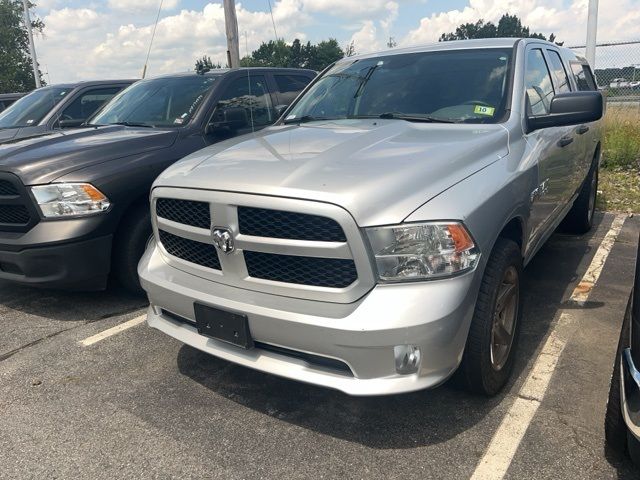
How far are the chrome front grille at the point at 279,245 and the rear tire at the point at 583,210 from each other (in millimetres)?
Answer: 3973

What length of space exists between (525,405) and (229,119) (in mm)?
3315

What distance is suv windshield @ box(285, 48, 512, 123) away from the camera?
331 cm

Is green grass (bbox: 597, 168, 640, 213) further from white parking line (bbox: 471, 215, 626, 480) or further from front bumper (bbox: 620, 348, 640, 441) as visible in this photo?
front bumper (bbox: 620, 348, 640, 441)

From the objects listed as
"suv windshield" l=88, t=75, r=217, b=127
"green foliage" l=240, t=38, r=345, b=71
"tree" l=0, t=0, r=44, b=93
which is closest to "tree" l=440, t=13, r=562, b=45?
"green foliage" l=240, t=38, r=345, b=71

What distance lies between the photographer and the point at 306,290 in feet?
7.67

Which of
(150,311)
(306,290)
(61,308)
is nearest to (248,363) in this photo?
(306,290)

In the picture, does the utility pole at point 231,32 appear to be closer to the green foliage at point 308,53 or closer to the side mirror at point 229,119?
the side mirror at point 229,119

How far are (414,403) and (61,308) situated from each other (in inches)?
117

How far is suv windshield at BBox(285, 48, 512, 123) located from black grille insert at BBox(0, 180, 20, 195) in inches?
80.1

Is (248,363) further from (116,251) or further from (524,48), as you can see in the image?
(524,48)

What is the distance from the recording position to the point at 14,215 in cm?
395

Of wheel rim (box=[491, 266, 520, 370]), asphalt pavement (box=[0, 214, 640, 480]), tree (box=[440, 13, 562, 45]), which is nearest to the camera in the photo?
asphalt pavement (box=[0, 214, 640, 480])

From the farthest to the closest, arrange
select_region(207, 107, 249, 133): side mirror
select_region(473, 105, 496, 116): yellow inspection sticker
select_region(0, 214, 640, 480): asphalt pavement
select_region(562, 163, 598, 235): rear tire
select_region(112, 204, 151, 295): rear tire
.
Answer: select_region(562, 163, 598, 235): rear tire < select_region(207, 107, 249, 133): side mirror < select_region(112, 204, 151, 295): rear tire < select_region(473, 105, 496, 116): yellow inspection sticker < select_region(0, 214, 640, 480): asphalt pavement

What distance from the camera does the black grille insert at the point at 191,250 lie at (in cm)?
267
